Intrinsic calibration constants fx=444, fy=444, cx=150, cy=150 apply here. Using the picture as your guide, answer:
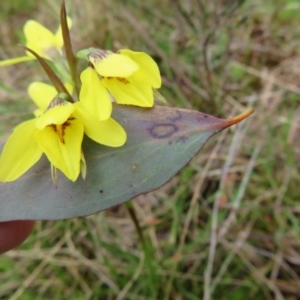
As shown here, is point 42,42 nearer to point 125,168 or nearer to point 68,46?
point 68,46

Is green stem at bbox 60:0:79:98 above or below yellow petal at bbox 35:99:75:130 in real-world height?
above

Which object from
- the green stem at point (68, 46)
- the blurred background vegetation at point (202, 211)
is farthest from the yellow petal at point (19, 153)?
the blurred background vegetation at point (202, 211)

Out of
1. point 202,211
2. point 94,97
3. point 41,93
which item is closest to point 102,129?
point 94,97

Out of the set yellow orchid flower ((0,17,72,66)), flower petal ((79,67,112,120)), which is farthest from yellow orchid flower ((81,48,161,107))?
yellow orchid flower ((0,17,72,66))

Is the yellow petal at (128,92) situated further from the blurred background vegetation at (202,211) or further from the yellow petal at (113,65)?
the blurred background vegetation at (202,211)

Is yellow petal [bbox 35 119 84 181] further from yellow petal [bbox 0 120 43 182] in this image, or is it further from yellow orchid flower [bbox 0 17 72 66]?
yellow orchid flower [bbox 0 17 72 66]

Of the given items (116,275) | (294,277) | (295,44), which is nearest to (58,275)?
(116,275)
